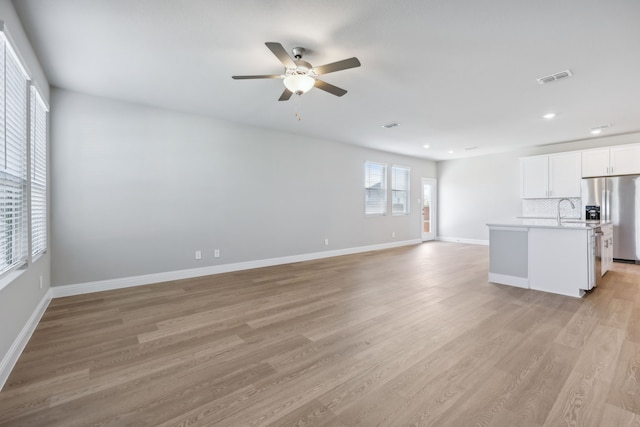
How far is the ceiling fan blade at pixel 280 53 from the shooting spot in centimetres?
218

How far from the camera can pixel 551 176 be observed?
6.52 meters

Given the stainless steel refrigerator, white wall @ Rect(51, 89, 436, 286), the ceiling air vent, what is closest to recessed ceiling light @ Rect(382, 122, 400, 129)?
white wall @ Rect(51, 89, 436, 286)

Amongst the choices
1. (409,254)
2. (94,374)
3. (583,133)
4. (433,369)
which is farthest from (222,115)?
(583,133)

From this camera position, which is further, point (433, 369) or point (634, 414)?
point (433, 369)

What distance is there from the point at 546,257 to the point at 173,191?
17.7 ft

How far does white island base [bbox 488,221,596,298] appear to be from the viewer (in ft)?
11.2

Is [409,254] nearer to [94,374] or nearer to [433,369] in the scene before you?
[433,369]

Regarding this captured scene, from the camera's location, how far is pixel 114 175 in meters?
3.91

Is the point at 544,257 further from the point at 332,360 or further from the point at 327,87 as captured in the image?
the point at 327,87

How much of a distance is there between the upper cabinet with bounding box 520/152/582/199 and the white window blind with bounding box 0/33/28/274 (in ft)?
29.0

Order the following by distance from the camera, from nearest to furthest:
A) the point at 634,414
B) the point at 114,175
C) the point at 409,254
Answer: the point at 634,414, the point at 114,175, the point at 409,254

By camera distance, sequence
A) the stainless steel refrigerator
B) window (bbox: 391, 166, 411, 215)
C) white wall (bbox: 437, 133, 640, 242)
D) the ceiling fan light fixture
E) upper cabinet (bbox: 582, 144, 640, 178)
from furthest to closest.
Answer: window (bbox: 391, 166, 411, 215), white wall (bbox: 437, 133, 640, 242), upper cabinet (bbox: 582, 144, 640, 178), the stainless steel refrigerator, the ceiling fan light fixture

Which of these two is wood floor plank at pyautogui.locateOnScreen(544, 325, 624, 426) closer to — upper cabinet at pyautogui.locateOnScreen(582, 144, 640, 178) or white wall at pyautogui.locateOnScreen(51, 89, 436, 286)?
white wall at pyautogui.locateOnScreen(51, 89, 436, 286)

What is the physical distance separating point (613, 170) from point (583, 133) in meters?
0.98
